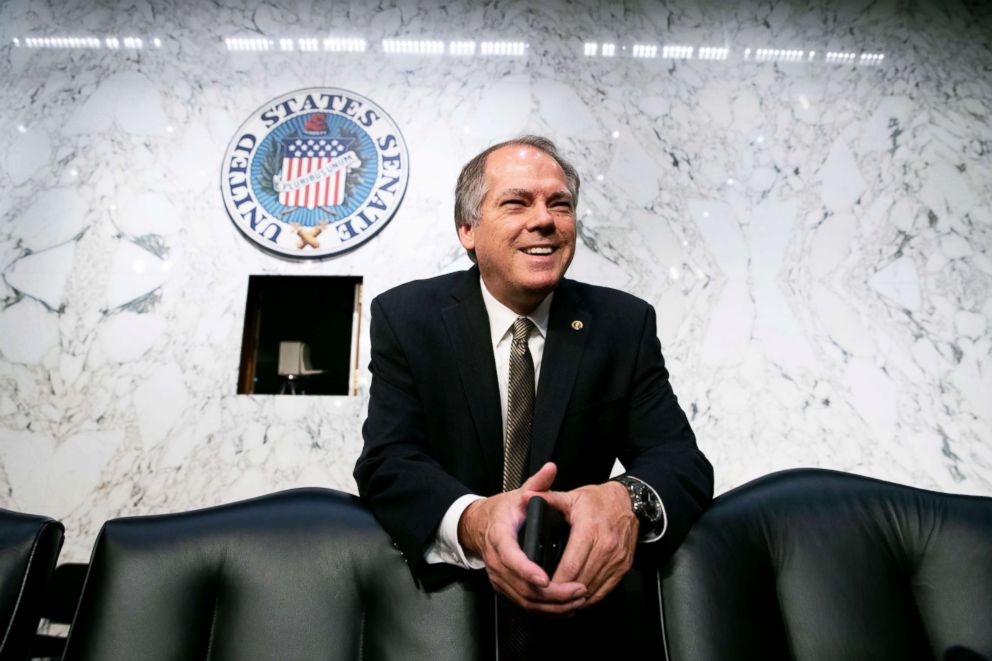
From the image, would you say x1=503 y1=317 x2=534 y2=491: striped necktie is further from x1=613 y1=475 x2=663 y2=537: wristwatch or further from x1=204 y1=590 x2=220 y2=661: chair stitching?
x1=204 y1=590 x2=220 y2=661: chair stitching

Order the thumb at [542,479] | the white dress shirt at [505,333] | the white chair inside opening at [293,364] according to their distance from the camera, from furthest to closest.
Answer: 1. the white chair inside opening at [293,364]
2. the white dress shirt at [505,333]
3. the thumb at [542,479]

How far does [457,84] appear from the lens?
2.45m

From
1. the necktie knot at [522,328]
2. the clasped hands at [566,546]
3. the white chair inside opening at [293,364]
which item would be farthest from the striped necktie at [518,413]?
the white chair inside opening at [293,364]

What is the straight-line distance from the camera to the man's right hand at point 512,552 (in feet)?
2.54

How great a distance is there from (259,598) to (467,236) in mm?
962

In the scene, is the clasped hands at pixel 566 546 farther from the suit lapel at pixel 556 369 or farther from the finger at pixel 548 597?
the suit lapel at pixel 556 369

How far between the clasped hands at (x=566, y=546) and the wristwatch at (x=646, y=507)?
0.02 m

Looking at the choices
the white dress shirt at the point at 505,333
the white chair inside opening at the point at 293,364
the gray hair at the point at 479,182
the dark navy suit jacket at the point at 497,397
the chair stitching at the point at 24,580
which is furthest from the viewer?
the white chair inside opening at the point at 293,364

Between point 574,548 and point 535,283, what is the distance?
0.62 meters

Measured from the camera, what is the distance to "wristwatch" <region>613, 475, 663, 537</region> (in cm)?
Answer: 89

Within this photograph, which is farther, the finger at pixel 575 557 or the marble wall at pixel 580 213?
the marble wall at pixel 580 213

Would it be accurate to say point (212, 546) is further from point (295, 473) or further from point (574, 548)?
point (295, 473)

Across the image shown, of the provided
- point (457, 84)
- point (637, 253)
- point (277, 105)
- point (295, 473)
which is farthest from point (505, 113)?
point (295, 473)

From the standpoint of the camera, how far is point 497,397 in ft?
3.80
